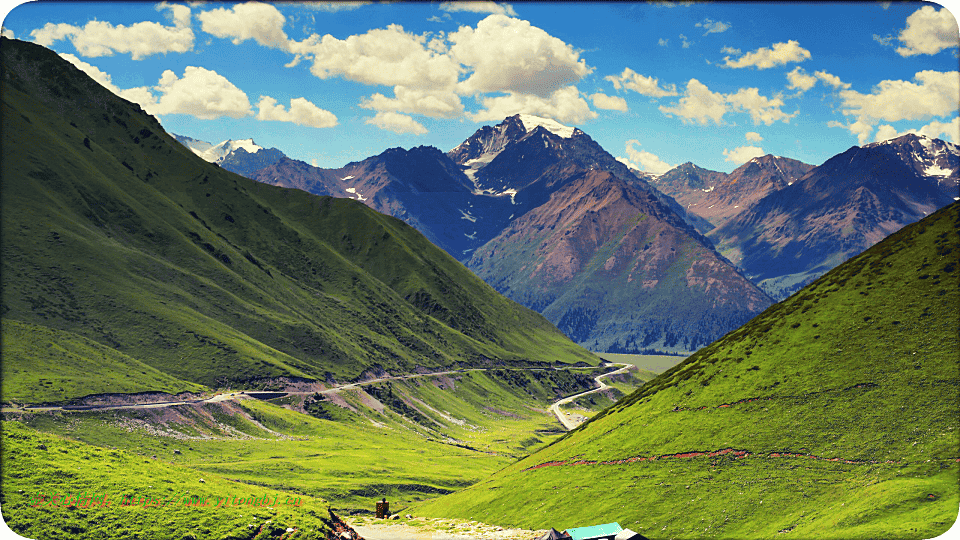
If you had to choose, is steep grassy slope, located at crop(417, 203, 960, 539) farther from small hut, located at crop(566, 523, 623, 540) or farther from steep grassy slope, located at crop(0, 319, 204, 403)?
steep grassy slope, located at crop(0, 319, 204, 403)

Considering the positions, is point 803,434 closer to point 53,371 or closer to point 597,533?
point 597,533

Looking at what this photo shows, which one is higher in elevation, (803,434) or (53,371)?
(803,434)

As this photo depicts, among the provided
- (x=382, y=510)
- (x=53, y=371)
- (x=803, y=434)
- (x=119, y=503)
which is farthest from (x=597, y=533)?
(x=53, y=371)

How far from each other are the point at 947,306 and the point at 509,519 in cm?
6025

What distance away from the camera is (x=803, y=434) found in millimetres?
76125

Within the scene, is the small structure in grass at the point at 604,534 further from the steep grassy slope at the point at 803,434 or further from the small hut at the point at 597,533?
the steep grassy slope at the point at 803,434

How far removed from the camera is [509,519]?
87.4 metres

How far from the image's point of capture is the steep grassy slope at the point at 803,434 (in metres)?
64.3

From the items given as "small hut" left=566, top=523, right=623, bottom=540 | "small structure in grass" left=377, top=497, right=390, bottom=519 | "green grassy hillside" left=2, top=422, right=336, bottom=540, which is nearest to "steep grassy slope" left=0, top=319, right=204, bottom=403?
"small structure in grass" left=377, top=497, right=390, bottom=519

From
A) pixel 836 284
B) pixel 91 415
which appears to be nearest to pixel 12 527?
pixel 836 284

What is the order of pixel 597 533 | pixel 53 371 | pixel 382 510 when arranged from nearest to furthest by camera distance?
pixel 597 533
pixel 382 510
pixel 53 371

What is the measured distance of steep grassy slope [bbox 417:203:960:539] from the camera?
6431 cm

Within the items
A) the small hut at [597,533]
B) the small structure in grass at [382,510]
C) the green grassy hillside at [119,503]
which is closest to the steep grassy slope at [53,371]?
the small structure in grass at [382,510]

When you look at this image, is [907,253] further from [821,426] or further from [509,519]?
[509,519]
